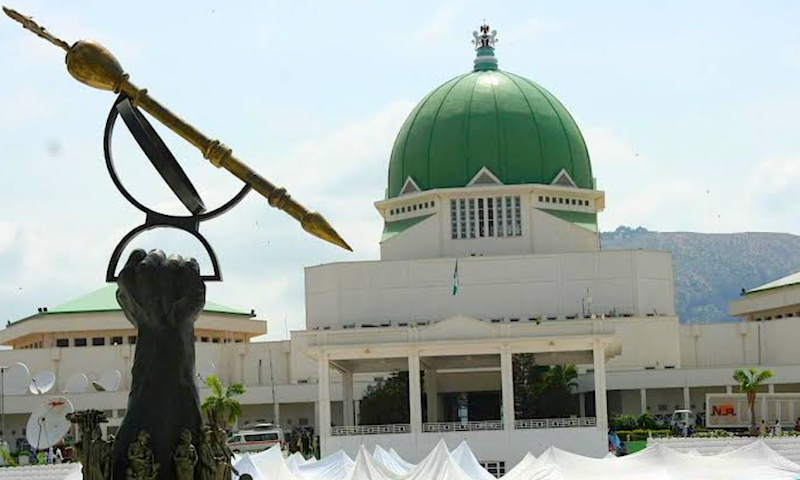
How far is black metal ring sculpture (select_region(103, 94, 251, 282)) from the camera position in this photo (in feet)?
84.5

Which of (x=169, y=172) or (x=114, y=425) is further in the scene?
(x=114, y=425)

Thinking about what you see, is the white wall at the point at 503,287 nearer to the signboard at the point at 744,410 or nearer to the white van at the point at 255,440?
the signboard at the point at 744,410

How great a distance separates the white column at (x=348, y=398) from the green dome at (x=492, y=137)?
10657 mm

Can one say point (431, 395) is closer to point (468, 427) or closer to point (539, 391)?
point (539, 391)

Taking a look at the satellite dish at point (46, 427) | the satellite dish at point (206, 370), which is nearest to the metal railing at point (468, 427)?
the satellite dish at point (46, 427)

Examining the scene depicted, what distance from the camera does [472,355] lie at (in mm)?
67125

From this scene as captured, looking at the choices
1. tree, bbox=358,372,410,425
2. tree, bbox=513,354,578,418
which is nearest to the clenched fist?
tree, bbox=513,354,578,418

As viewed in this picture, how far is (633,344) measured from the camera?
246 ft

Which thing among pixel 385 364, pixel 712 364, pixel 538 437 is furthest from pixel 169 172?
pixel 712 364

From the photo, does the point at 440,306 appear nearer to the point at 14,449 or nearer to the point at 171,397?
the point at 14,449

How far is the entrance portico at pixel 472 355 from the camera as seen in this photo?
6147 cm

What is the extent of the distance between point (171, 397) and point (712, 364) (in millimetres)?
56556

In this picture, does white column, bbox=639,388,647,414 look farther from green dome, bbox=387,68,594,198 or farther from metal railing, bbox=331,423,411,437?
metal railing, bbox=331,423,411,437

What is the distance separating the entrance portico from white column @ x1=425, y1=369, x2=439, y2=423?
427cm
